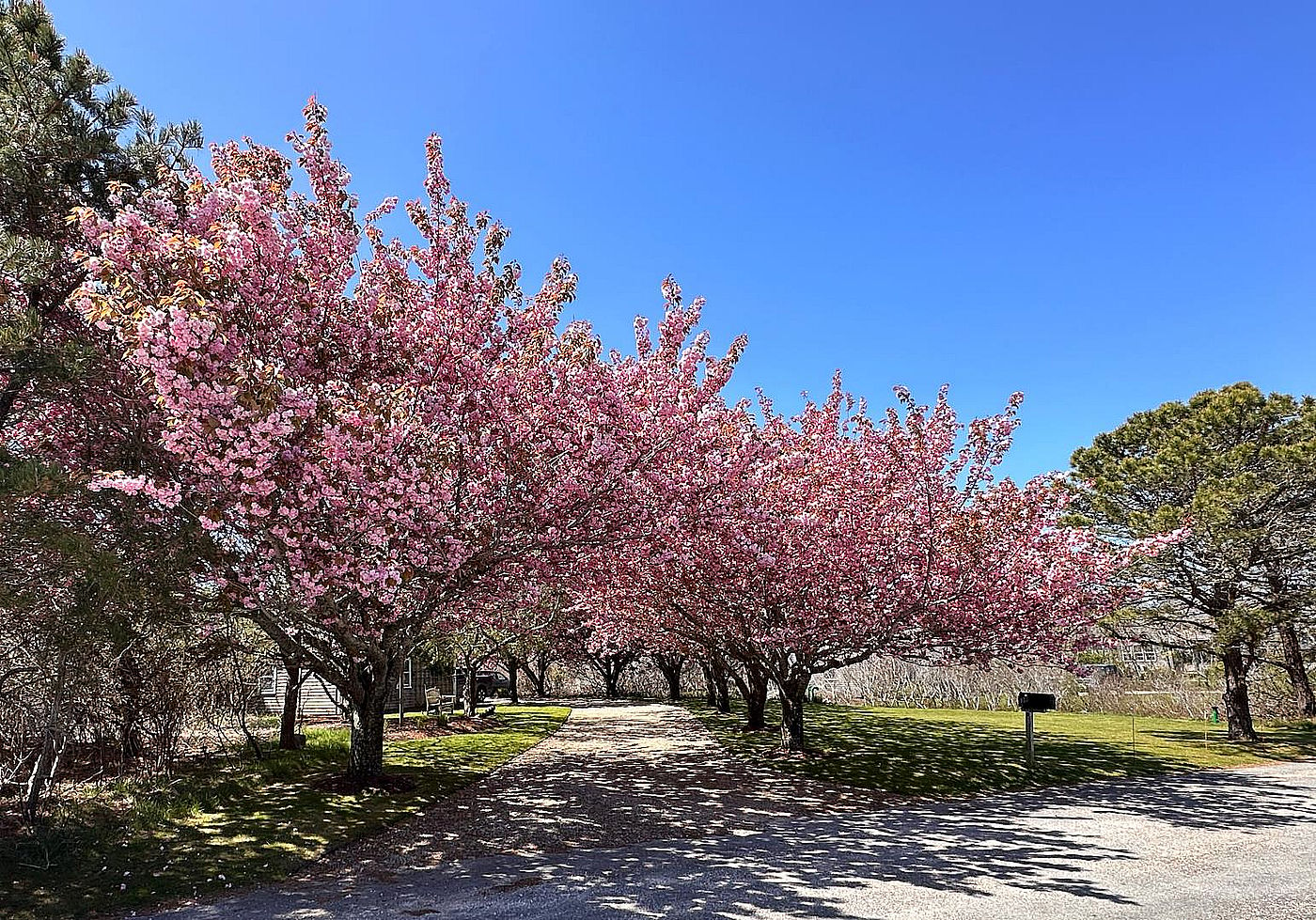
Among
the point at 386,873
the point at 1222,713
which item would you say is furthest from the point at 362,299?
the point at 1222,713

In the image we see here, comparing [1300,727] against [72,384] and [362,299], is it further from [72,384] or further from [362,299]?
[72,384]

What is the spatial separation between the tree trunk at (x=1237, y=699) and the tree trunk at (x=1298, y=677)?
3967 millimetres

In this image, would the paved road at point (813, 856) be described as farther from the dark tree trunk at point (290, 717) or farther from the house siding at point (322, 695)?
the house siding at point (322, 695)

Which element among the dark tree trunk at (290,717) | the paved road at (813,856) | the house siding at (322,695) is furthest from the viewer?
the house siding at (322,695)

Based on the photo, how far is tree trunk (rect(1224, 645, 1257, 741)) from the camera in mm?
18031

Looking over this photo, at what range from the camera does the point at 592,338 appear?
9664 millimetres

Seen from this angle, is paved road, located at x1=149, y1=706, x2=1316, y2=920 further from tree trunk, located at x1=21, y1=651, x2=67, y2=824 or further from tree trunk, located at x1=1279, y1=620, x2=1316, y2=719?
tree trunk, located at x1=1279, y1=620, x2=1316, y2=719

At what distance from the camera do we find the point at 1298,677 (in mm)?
21578

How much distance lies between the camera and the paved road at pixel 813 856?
620cm

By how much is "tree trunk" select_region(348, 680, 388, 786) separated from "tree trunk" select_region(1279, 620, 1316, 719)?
76.3 feet

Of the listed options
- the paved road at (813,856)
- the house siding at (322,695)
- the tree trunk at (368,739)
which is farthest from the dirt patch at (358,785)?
the house siding at (322,695)

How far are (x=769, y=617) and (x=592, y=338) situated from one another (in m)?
6.66

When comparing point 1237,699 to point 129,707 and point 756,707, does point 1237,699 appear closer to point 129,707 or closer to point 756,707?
point 756,707

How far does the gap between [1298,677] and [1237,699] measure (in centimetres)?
560
